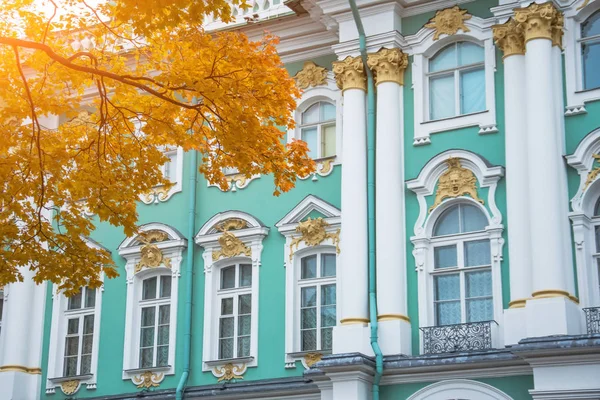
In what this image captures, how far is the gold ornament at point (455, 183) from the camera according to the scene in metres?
20.0

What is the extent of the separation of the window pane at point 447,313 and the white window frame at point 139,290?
5586 mm

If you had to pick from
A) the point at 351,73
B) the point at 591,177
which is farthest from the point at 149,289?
the point at 591,177

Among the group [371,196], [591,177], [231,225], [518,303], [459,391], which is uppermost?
[231,225]

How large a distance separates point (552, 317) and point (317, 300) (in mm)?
5135

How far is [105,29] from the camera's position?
52.1ft

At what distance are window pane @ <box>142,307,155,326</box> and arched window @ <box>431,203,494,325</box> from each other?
6332 mm

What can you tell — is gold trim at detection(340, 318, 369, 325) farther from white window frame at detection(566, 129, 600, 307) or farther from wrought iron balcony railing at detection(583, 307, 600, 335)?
wrought iron balcony railing at detection(583, 307, 600, 335)

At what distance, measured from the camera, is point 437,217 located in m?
20.4

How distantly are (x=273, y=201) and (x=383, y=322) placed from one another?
3938 mm

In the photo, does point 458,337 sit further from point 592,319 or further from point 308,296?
point 308,296

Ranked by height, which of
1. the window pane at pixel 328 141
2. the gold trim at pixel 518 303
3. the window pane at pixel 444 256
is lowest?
the gold trim at pixel 518 303

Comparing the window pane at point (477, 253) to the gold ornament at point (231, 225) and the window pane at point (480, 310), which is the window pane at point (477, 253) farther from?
the gold ornament at point (231, 225)


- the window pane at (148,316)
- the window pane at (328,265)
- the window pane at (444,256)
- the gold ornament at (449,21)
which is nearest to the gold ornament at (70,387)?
the window pane at (148,316)

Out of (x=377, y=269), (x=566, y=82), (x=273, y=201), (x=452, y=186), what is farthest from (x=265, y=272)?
(x=566, y=82)
